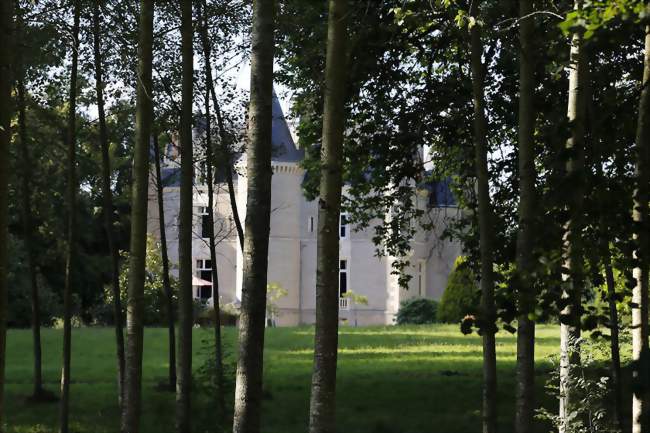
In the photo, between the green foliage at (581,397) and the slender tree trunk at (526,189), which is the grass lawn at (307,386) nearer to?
the green foliage at (581,397)

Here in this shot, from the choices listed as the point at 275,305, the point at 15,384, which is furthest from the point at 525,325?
the point at 275,305

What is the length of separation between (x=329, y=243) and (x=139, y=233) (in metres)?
4.26

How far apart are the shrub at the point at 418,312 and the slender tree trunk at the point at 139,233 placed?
3786cm

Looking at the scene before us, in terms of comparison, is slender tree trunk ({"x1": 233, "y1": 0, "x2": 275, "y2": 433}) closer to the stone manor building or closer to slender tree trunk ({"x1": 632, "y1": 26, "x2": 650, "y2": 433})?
slender tree trunk ({"x1": 632, "y1": 26, "x2": 650, "y2": 433})

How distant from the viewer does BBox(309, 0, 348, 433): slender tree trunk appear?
8.61 meters

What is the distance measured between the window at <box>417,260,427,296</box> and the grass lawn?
80.0ft

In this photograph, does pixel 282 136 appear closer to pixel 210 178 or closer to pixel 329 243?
pixel 210 178

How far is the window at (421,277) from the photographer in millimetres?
57500

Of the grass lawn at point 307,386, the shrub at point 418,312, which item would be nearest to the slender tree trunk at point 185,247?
the grass lawn at point 307,386

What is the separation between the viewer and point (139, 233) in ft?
40.6

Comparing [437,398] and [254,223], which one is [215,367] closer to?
[437,398]

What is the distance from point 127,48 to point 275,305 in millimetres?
38365

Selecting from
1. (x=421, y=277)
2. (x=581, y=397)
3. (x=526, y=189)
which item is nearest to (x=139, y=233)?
(x=526, y=189)

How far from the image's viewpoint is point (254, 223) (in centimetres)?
865
